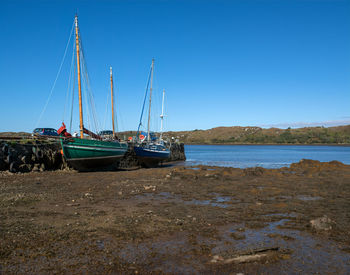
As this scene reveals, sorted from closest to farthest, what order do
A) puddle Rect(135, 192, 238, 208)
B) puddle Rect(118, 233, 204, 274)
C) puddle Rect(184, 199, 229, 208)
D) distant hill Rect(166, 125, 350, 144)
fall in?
puddle Rect(118, 233, 204, 274) → puddle Rect(184, 199, 229, 208) → puddle Rect(135, 192, 238, 208) → distant hill Rect(166, 125, 350, 144)

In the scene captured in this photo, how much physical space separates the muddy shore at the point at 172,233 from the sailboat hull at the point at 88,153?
Result: 8506 millimetres

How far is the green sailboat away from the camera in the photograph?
22016mm

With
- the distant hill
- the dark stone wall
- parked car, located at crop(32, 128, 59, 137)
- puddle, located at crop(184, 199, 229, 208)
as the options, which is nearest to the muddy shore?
puddle, located at crop(184, 199, 229, 208)

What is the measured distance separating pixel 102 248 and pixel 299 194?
35.9 ft

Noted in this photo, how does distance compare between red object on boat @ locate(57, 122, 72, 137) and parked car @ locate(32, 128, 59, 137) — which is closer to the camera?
red object on boat @ locate(57, 122, 72, 137)

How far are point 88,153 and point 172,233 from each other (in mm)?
16837

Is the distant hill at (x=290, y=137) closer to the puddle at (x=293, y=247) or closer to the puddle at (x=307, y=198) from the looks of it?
the puddle at (x=307, y=198)

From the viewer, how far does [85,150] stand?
2248 centimetres

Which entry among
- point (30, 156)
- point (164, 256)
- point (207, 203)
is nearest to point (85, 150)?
point (30, 156)

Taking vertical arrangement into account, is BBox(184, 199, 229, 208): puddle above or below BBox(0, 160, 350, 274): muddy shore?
below

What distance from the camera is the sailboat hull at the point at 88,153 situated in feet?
72.1

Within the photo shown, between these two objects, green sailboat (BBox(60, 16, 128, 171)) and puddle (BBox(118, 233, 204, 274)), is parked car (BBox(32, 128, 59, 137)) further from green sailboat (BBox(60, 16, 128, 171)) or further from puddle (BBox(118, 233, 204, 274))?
puddle (BBox(118, 233, 204, 274))

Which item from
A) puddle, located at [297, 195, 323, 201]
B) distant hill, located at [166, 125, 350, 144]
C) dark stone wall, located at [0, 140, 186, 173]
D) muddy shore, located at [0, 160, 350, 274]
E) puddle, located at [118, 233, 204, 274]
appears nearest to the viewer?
puddle, located at [118, 233, 204, 274]

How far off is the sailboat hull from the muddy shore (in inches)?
335
